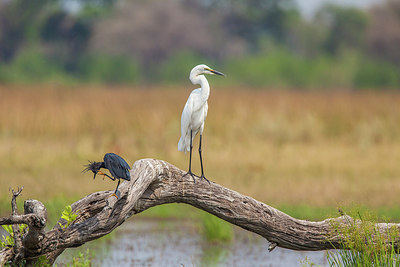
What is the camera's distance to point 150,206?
16.6 ft

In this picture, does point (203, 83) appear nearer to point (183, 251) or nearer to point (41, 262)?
point (41, 262)

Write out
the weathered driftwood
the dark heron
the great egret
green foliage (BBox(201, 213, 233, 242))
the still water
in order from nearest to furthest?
the dark heron < the weathered driftwood < the great egret < the still water < green foliage (BBox(201, 213, 233, 242))

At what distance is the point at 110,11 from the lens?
42.4 meters

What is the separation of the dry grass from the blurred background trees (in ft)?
38.6

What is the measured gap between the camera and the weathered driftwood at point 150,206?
4547 millimetres

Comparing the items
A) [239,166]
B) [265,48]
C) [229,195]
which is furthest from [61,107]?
[265,48]

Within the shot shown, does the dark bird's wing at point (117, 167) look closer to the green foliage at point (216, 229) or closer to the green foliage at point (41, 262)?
the green foliage at point (41, 262)

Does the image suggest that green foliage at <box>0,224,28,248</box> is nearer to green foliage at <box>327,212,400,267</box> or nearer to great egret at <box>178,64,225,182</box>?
great egret at <box>178,64,225,182</box>

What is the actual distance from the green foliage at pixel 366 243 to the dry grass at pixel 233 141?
428 cm

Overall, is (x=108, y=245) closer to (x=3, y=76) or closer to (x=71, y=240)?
(x=71, y=240)

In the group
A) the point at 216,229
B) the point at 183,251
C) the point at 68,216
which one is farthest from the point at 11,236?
the point at 216,229

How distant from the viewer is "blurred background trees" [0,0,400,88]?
106 ft

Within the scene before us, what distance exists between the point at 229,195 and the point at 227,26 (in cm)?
3915

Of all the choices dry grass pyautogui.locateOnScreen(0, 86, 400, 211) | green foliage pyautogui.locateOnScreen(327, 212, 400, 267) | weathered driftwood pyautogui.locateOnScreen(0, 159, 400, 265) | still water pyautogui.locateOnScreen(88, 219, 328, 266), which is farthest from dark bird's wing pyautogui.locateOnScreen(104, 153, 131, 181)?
dry grass pyautogui.locateOnScreen(0, 86, 400, 211)
